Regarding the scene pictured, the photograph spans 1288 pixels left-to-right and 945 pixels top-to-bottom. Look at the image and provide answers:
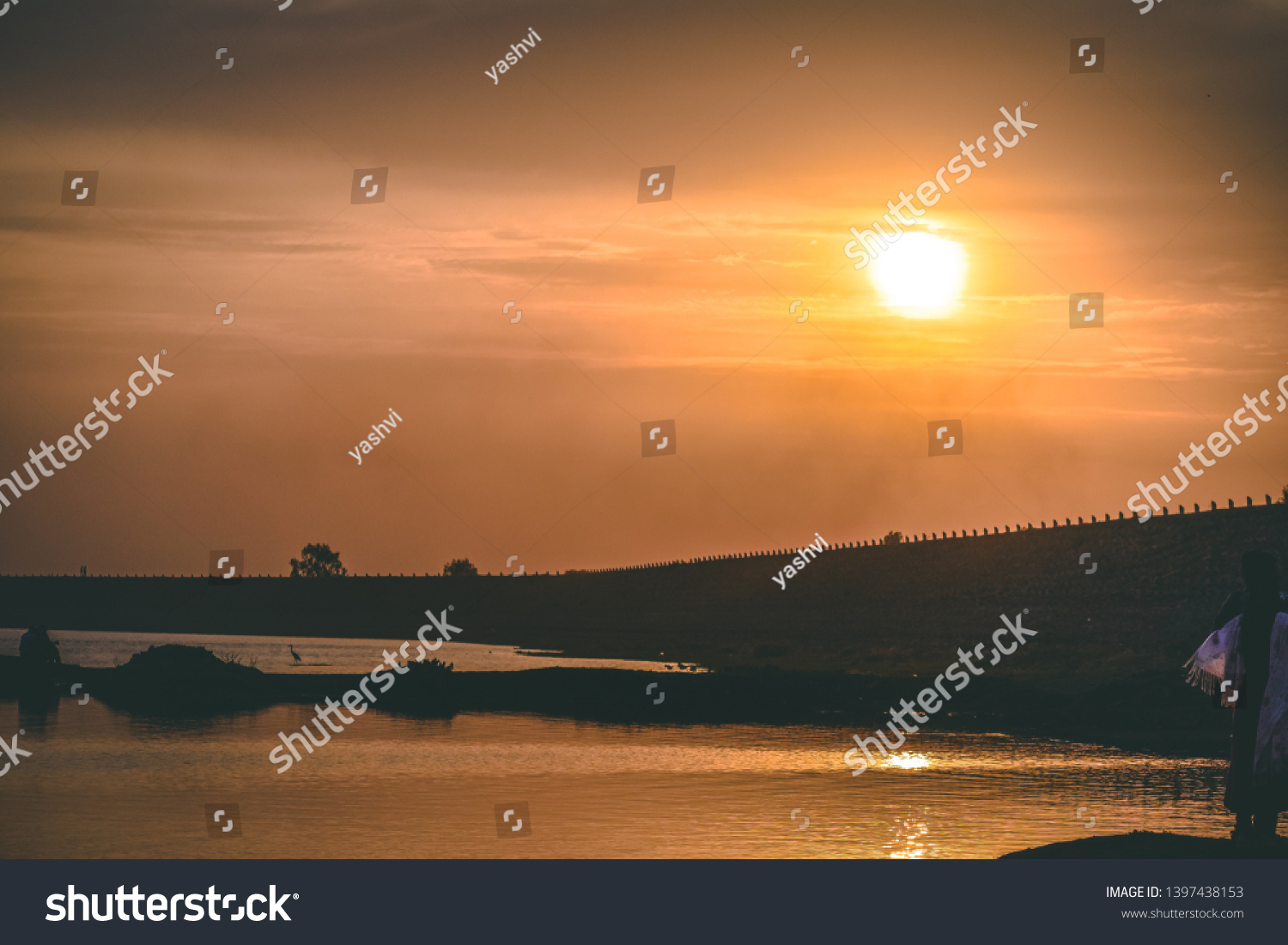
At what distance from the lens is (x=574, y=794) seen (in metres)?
23.3

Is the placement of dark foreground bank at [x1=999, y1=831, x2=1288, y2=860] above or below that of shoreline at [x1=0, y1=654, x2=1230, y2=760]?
below

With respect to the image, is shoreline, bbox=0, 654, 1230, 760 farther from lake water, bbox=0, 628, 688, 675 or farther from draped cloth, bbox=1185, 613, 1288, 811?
draped cloth, bbox=1185, 613, 1288, 811

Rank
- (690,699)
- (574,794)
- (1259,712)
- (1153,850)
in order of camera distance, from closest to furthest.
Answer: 1. (1259,712)
2. (1153,850)
3. (574,794)
4. (690,699)

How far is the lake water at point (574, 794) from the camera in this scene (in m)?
18.7

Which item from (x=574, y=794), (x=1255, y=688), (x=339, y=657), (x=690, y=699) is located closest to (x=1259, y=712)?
(x=1255, y=688)

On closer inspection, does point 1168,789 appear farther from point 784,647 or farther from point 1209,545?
point 1209,545

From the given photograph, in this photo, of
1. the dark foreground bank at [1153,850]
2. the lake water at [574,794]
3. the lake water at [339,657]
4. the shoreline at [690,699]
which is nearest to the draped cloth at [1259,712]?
the dark foreground bank at [1153,850]

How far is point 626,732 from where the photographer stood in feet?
115

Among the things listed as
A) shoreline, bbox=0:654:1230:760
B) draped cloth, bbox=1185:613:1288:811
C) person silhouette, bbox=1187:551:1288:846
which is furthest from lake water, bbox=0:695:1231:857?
shoreline, bbox=0:654:1230:760

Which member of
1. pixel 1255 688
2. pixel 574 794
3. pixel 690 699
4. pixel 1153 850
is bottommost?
pixel 1153 850

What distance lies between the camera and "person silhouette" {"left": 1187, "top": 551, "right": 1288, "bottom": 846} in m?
14.1

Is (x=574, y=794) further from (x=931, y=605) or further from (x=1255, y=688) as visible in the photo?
(x=931, y=605)

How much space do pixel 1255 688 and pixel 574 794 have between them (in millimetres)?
12988

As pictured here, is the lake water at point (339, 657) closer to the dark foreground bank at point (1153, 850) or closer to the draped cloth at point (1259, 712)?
the dark foreground bank at point (1153, 850)
